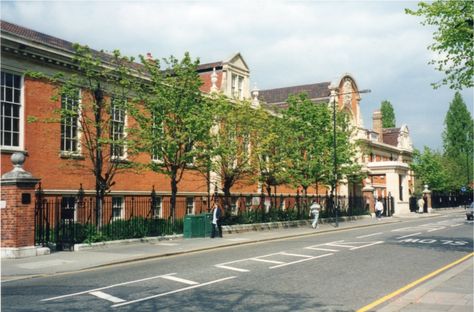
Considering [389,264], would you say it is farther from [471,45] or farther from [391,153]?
→ [391,153]

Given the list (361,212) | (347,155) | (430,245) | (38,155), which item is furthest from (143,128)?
(361,212)

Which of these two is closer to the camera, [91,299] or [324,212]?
[91,299]

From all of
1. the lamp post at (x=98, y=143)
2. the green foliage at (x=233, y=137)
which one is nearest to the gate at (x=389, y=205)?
Answer: the green foliage at (x=233, y=137)

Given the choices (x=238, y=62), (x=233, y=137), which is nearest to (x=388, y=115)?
(x=238, y=62)

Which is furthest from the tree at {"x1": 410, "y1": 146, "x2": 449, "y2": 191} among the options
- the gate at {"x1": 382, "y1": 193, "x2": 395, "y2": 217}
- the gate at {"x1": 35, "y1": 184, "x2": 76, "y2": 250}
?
the gate at {"x1": 35, "y1": 184, "x2": 76, "y2": 250}

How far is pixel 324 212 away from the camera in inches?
1618

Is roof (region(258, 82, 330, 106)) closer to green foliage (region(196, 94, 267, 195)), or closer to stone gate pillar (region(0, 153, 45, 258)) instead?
green foliage (region(196, 94, 267, 195))

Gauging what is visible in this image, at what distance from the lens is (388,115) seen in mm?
96062

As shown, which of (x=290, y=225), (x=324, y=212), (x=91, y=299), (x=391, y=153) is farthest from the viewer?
(x=391, y=153)

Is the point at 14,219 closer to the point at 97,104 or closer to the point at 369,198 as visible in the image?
the point at 97,104

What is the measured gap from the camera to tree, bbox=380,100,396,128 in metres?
95.2

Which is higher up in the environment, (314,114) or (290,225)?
(314,114)

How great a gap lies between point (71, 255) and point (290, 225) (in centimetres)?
1896

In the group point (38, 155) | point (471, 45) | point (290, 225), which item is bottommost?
point (290, 225)
